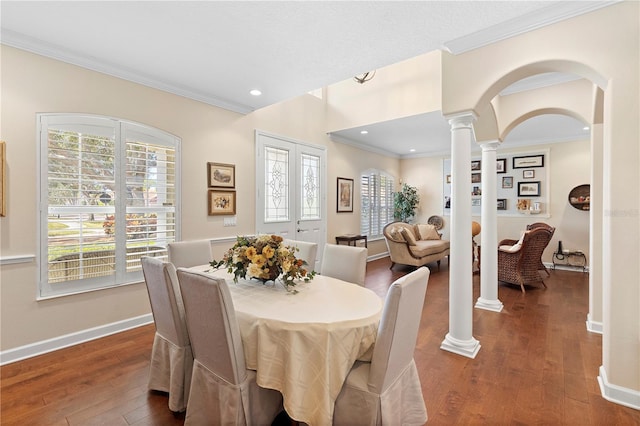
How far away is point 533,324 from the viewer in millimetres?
3271

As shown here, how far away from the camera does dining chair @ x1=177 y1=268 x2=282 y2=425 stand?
1.50m

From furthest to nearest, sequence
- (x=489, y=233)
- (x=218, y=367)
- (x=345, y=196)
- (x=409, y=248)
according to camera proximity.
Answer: (x=345, y=196)
(x=409, y=248)
(x=489, y=233)
(x=218, y=367)

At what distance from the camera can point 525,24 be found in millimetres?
2242

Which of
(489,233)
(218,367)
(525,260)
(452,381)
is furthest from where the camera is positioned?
(525,260)

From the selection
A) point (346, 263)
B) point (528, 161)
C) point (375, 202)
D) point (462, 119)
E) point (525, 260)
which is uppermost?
point (528, 161)

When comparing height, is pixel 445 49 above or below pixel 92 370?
above

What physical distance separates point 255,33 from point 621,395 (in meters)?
3.76

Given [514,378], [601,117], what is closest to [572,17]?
[601,117]

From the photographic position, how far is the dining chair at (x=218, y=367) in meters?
1.50

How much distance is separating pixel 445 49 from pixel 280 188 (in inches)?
122

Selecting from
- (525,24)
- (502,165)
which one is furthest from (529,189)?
(525,24)

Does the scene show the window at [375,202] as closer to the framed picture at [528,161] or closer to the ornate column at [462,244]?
the framed picture at [528,161]

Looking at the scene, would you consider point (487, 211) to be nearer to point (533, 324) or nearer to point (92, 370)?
point (533, 324)

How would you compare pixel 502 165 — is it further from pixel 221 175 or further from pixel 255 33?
pixel 255 33
